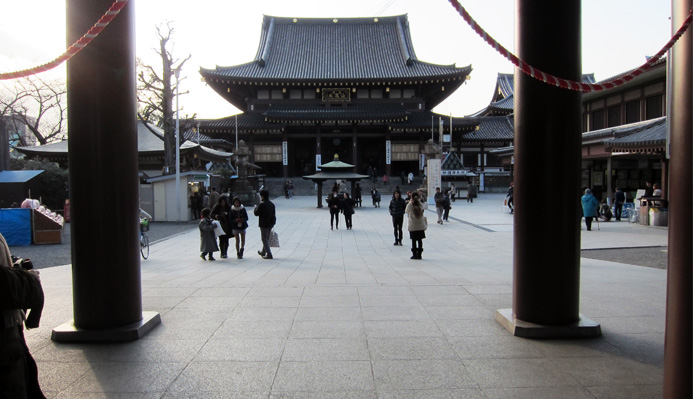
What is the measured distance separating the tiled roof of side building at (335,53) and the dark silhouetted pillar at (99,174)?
3672 centimetres

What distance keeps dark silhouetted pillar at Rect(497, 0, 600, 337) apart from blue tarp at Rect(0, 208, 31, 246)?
1455 cm

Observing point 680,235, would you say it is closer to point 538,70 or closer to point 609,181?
point 538,70

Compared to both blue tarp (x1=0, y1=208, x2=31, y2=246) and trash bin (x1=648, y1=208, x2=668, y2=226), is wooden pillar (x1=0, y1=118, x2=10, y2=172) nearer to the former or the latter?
blue tarp (x1=0, y1=208, x2=31, y2=246)

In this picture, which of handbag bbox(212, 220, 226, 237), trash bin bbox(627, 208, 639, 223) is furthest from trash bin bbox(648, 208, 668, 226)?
handbag bbox(212, 220, 226, 237)

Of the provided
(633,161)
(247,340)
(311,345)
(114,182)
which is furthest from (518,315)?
(633,161)

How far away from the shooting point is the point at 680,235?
2.45 metres

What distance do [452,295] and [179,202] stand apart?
1677 cm

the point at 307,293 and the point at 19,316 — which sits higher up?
the point at 19,316

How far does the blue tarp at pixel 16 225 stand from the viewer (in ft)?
46.5

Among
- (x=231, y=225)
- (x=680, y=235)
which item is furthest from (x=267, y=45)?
(x=680, y=235)

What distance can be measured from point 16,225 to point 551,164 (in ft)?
49.2

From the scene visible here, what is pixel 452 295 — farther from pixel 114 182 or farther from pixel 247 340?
pixel 114 182

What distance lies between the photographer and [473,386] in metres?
3.47

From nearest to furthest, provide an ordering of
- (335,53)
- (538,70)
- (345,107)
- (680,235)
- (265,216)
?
(680,235) → (538,70) → (265,216) → (345,107) → (335,53)
